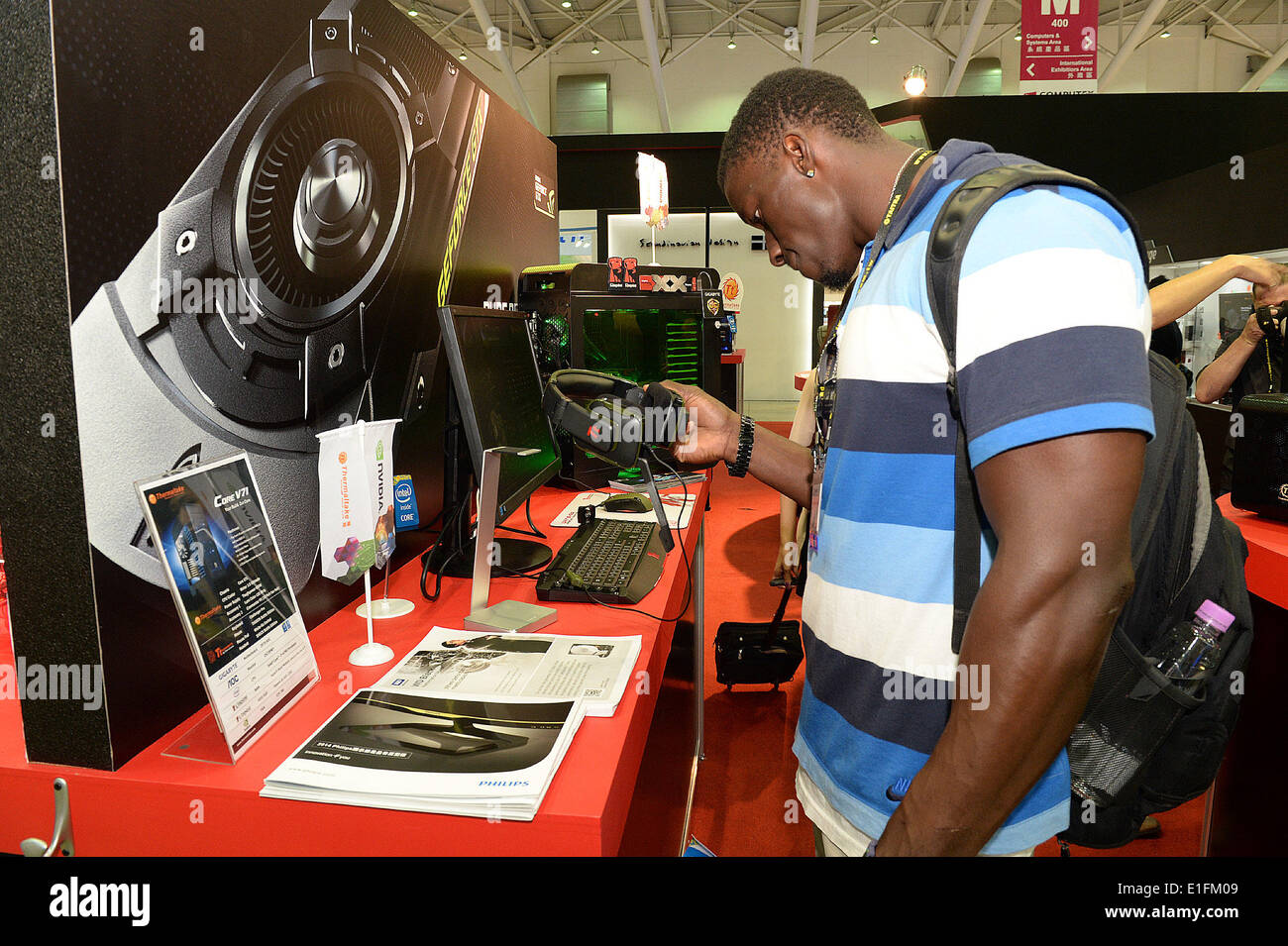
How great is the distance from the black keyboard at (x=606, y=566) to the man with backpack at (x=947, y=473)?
48 centimetres

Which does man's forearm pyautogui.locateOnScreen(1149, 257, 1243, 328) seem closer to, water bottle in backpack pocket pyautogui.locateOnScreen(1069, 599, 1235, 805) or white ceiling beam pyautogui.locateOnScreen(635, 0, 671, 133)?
water bottle in backpack pocket pyautogui.locateOnScreen(1069, 599, 1235, 805)

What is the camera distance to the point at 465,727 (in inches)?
39.7

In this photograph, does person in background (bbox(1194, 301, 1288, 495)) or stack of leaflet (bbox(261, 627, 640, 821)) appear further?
person in background (bbox(1194, 301, 1288, 495))

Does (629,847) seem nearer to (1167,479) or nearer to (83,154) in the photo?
(1167,479)

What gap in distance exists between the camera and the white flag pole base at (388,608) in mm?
1478

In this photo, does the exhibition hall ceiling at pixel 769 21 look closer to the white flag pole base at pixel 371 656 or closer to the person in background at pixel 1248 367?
the person in background at pixel 1248 367

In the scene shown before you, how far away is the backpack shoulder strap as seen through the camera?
0.84m

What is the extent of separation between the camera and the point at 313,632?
4.67 feet

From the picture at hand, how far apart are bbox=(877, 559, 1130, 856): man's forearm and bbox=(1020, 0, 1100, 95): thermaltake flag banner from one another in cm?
656

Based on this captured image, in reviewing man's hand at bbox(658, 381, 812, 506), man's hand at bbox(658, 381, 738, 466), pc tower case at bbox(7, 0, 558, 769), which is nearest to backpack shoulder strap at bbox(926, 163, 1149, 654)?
man's hand at bbox(658, 381, 812, 506)

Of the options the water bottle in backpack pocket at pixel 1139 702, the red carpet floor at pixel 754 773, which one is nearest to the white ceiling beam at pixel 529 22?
the red carpet floor at pixel 754 773

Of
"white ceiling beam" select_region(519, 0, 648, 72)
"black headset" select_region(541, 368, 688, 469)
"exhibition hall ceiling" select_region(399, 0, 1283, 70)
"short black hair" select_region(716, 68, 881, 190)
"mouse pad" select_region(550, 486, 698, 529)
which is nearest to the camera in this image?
"short black hair" select_region(716, 68, 881, 190)

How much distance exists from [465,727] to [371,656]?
0.33 meters

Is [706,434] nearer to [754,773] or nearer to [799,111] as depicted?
[799,111]
